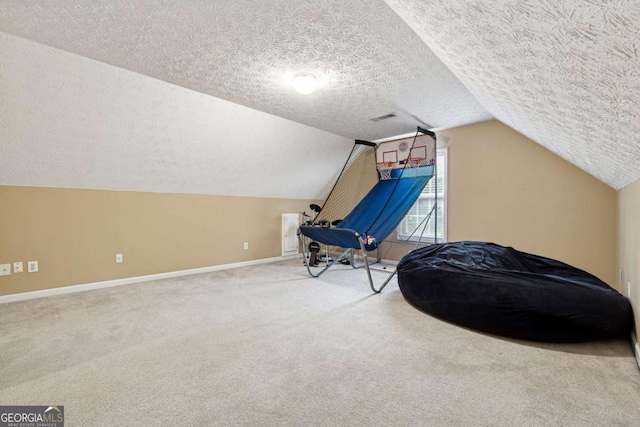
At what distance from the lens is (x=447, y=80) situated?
2.74 metres

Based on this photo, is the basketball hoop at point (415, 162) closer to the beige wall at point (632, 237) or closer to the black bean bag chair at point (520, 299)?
the black bean bag chair at point (520, 299)

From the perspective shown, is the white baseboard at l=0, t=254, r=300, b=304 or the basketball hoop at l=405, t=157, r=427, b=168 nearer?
the white baseboard at l=0, t=254, r=300, b=304

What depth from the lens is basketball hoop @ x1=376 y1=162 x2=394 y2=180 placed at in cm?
459

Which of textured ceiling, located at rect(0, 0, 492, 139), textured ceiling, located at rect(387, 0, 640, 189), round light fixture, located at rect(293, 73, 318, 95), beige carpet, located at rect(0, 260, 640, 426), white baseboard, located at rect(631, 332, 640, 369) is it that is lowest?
beige carpet, located at rect(0, 260, 640, 426)

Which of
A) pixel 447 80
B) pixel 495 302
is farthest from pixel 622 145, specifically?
pixel 447 80

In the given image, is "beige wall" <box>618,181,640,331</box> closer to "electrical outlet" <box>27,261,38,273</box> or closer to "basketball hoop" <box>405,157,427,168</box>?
"basketball hoop" <box>405,157,427,168</box>

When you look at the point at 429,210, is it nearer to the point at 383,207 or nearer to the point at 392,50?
the point at 383,207

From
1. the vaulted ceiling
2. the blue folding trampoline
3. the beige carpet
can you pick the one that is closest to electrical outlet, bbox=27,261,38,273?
the beige carpet

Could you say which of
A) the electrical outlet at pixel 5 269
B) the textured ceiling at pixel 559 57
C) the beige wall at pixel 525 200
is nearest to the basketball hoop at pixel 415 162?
the beige wall at pixel 525 200

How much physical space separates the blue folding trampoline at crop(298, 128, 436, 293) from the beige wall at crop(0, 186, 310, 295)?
1.28 m

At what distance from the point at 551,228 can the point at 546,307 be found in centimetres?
204

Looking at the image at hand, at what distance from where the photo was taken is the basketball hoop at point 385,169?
459cm

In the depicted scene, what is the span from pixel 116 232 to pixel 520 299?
14.1 feet

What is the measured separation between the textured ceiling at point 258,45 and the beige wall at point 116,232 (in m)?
1.74
